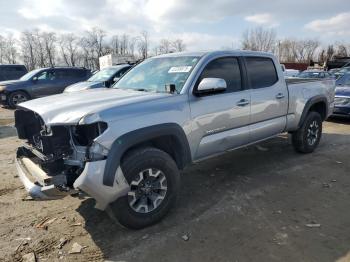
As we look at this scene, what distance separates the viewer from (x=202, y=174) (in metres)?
5.44

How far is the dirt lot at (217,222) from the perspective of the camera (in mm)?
3307

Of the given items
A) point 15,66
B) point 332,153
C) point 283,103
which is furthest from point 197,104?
point 15,66

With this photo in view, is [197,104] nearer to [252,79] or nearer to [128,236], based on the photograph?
[252,79]

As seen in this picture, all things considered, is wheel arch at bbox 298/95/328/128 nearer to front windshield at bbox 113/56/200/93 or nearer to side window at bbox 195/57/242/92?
side window at bbox 195/57/242/92

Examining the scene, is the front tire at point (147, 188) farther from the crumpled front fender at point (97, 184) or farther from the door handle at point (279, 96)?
the door handle at point (279, 96)

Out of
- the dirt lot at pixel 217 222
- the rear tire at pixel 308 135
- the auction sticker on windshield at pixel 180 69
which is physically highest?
the auction sticker on windshield at pixel 180 69

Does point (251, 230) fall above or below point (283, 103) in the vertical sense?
below

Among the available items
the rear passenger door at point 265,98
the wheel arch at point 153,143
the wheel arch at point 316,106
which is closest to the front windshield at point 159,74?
the wheel arch at point 153,143

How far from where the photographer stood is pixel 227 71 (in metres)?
4.72

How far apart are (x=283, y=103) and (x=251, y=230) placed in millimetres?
2555

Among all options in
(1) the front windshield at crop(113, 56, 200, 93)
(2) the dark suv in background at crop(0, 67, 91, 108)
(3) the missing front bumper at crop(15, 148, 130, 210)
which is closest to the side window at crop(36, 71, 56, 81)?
(2) the dark suv in background at crop(0, 67, 91, 108)

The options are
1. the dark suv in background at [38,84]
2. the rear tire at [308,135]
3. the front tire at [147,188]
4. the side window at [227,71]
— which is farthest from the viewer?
the dark suv in background at [38,84]

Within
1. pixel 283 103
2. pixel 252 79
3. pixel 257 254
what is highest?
pixel 252 79

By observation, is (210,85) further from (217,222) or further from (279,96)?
(279,96)
